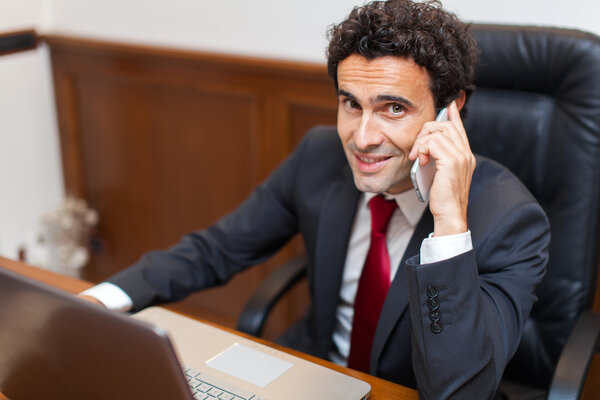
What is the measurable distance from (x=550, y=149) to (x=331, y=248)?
52 centimetres

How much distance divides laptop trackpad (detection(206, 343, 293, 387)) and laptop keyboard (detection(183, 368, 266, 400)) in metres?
0.03

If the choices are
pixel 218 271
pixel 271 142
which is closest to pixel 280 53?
pixel 271 142

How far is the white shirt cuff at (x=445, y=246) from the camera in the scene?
1.14m

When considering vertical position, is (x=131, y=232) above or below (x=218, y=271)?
below

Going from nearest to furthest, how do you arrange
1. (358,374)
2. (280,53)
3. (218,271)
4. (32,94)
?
(358,374), (218,271), (280,53), (32,94)

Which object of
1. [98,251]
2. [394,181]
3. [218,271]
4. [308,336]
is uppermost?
[394,181]

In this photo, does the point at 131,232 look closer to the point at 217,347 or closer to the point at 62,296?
the point at 217,347

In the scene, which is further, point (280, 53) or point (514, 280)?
point (280, 53)

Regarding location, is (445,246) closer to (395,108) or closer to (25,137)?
(395,108)

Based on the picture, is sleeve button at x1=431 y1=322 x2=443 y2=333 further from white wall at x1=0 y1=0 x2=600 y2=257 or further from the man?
white wall at x1=0 y1=0 x2=600 y2=257

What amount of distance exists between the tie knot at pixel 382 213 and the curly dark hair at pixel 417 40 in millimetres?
226

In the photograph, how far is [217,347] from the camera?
1197 mm

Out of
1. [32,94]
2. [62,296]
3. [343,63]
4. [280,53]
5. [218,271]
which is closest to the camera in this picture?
[62,296]

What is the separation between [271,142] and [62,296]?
1.62m
